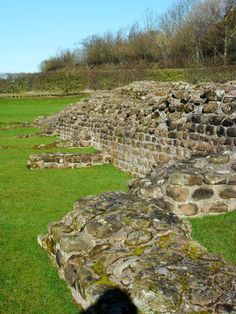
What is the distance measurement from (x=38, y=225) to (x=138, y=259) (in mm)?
3208

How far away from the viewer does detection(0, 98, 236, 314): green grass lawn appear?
4.77 m

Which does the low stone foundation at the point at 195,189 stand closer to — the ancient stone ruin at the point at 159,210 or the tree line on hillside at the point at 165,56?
the ancient stone ruin at the point at 159,210

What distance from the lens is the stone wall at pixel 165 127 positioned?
28.3 feet

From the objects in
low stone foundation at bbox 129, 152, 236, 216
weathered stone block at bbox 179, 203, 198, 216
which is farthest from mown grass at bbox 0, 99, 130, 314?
weathered stone block at bbox 179, 203, 198, 216

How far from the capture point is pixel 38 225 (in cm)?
704

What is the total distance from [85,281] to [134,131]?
8.11 metres

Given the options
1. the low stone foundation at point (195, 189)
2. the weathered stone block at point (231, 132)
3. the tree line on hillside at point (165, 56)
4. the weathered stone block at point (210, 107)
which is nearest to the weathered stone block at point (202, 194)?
the low stone foundation at point (195, 189)

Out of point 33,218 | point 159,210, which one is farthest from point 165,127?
point 159,210

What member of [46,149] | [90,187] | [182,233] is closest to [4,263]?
[182,233]

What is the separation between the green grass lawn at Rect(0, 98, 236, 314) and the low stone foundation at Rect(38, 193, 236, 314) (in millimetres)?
235

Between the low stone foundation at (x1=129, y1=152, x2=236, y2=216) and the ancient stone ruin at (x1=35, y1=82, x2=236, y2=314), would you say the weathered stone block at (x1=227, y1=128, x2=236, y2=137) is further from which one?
the low stone foundation at (x1=129, y1=152, x2=236, y2=216)

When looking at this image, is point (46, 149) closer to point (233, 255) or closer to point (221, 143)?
point (221, 143)

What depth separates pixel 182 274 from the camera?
3.83m

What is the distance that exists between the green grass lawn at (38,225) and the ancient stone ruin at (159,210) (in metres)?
0.23
